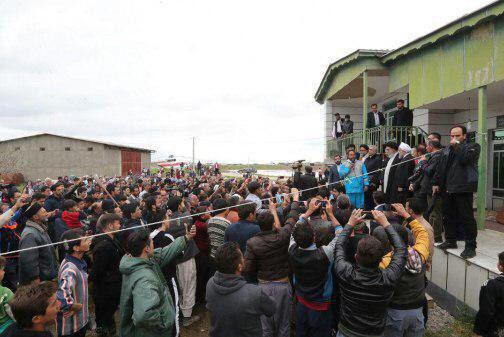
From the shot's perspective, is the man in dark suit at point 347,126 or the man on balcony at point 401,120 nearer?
the man on balcony at point 401,120

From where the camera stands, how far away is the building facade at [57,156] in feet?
100.0

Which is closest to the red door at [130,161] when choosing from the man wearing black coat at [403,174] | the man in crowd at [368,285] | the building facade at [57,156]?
the building facade at [57,156]

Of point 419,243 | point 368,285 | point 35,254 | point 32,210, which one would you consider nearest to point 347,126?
point 419,243

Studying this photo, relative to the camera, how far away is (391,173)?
6582mm

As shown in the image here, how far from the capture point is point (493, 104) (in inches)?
377

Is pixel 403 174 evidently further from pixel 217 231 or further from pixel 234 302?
pixel 234 302

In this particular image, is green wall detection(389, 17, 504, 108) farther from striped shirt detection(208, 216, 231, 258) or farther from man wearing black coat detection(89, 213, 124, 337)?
man wearing black coat detection(89, 213, 124, 337)

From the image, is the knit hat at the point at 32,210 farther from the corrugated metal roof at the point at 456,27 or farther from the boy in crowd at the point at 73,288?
the corrugated metal roof at the point at 456,27

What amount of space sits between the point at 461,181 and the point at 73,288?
5.61 m

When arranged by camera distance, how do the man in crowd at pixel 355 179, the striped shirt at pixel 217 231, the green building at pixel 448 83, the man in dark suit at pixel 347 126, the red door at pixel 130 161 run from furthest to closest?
the red door at pixel 130 161, the man in dark suit at pixel 347 126, the man in crowd at pixel 355 179, the green building at pixel 448 83, the striped shirt at pixel 217 231

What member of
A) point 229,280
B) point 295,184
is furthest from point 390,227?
point 295,184

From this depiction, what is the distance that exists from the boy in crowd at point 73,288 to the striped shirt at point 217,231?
6.13 ft

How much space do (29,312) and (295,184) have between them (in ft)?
21.9

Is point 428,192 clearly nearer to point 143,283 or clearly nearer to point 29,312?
point 143,283
